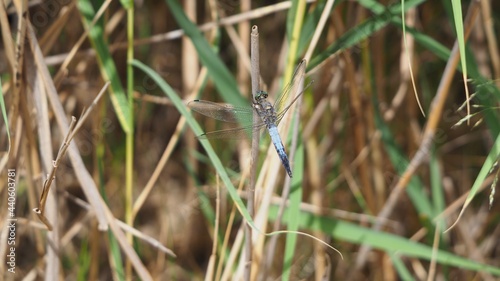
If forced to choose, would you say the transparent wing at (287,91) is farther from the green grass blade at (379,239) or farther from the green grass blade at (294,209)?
the green grass blade at (379,239)

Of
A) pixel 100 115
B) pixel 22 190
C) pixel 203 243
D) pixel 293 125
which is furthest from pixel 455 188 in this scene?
pixel 22 190

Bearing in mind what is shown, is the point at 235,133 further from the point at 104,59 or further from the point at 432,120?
the point at 432,120

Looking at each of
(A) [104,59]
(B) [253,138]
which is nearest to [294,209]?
(B) [253,138]

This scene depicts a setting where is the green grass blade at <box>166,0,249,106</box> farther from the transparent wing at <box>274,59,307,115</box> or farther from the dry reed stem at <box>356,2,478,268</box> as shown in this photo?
the dry reed stem at <box>356,2,478,268</box>

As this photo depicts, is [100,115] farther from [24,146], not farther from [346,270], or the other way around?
[346,270]

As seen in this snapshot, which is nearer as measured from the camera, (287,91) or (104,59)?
(287,91)
